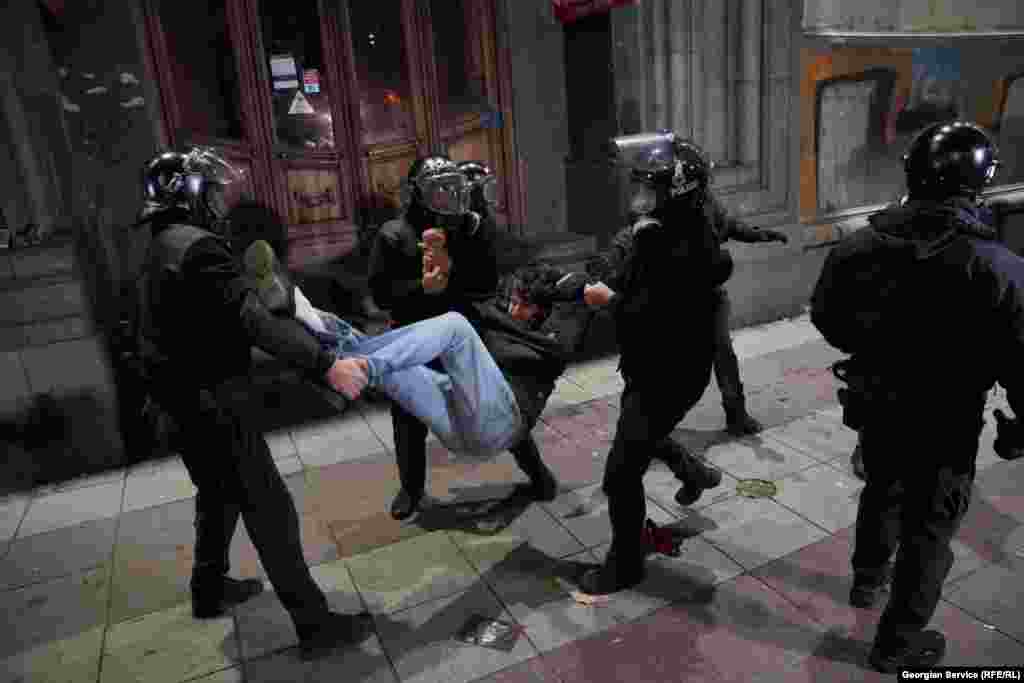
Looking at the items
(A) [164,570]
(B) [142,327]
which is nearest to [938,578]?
(B) [142,327]

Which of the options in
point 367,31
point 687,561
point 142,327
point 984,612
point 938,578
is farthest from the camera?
point 367,31

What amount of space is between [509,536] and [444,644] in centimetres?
93

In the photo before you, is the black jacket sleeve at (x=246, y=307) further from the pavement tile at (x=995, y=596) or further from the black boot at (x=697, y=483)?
the pavement tile at (x=995, y=596)

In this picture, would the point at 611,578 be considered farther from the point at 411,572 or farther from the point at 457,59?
the point at 457,59

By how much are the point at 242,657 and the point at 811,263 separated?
287 inches

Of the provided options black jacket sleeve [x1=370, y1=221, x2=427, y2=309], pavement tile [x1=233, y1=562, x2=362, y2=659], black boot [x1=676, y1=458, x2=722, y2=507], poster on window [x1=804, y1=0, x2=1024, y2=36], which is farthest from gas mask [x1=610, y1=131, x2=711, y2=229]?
poster on window [x1=804, y1=0, x2=1024, y2=36]

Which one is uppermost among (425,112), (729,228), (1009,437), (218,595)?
(425,112)

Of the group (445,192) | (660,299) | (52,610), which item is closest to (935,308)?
(660,299)

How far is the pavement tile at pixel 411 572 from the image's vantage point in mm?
3572

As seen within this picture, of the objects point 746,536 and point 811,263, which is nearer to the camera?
point 746,536

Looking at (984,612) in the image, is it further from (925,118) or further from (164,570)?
(925,118)

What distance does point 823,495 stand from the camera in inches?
168

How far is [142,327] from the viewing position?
9.69ft

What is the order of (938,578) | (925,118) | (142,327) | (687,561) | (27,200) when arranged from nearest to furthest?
(938,578)
(142,327)
(687,561)
(27,200)
(925,118)
